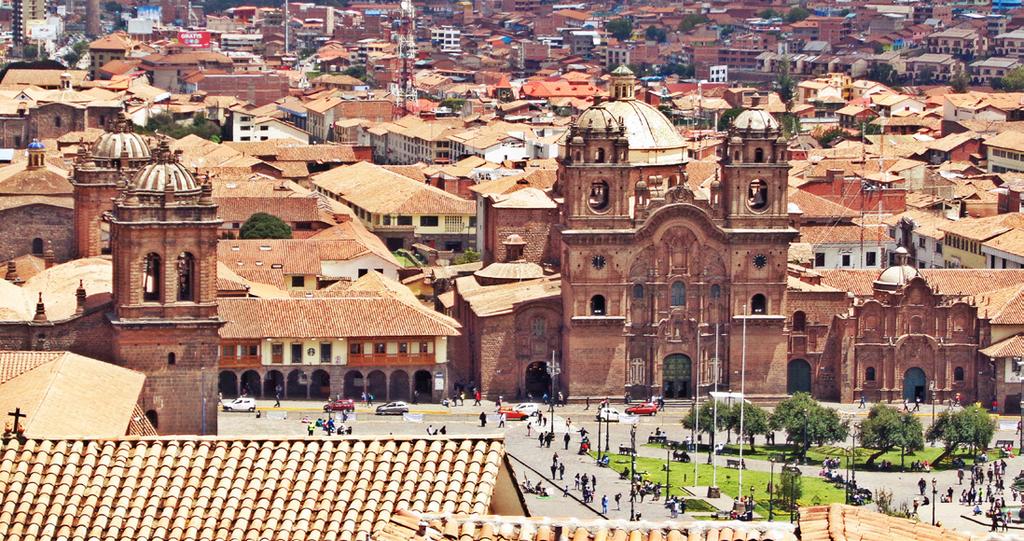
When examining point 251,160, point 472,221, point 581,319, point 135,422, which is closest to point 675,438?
point 581,319

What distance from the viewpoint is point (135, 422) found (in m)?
54.2

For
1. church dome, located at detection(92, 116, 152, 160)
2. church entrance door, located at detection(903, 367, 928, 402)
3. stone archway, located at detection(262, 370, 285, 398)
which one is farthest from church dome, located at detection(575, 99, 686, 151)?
church dome, located at detection(92, 116, 152, 160)

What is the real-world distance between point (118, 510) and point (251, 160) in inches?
4096

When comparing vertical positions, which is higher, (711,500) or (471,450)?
(471,450)

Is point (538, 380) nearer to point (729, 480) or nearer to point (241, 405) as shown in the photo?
point (241, 405)

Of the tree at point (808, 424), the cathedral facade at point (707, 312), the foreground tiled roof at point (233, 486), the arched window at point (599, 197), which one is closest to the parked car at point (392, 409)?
the cathedral facade at point (707, 312)

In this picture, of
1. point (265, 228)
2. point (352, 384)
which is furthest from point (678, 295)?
point (265, 228)

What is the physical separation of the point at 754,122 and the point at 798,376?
8.37 metres

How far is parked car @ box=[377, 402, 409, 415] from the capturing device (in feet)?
255

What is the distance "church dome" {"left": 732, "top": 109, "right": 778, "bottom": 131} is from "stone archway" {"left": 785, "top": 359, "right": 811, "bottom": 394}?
7654mm

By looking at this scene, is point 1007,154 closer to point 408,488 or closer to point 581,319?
point 581,319

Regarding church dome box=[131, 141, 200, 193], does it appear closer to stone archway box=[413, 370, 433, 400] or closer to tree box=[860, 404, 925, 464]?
stone archway box=[413, 370, 433, 400]

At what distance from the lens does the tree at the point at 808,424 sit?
73250 millimetres

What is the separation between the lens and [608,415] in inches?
3071
